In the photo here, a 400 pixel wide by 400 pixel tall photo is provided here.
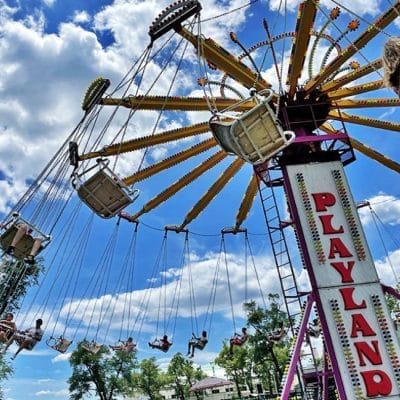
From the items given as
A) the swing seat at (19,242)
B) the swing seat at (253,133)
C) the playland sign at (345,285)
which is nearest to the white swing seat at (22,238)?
the swing seat at (19,242)

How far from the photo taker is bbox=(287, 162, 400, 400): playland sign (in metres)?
9.55

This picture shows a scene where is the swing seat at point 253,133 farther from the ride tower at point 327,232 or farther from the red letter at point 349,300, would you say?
the red letter at point 349,300

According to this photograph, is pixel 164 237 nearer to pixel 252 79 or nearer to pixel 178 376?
Answer: pixel 252 79

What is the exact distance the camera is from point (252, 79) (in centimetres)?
1171

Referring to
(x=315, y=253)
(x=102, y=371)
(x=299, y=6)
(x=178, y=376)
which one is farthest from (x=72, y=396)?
(x=299, y=6)

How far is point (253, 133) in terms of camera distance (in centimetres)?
638

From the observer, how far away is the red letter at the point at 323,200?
1145cm

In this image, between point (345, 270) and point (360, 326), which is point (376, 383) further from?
point (345, 270)

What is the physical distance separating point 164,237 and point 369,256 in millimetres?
8364

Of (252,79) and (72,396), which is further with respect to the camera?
(72,396)

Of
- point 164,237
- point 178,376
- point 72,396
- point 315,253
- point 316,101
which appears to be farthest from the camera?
point 178,376

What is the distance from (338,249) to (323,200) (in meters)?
1.41

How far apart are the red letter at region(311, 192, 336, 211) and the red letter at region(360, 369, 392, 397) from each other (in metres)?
4.12

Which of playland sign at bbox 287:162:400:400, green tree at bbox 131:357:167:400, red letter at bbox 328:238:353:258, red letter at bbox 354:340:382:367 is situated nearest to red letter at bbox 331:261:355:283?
playland sign at bbox 287:162:400:400
